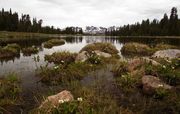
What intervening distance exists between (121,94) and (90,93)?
185cm

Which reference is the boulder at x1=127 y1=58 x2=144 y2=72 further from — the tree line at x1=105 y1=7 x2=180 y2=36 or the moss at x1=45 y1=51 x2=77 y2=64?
the tree line at x1=105 y1=7 x2=180 y2=36

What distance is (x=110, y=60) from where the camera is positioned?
18.9m

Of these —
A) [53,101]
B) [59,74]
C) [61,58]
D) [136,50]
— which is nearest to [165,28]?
[136,50]

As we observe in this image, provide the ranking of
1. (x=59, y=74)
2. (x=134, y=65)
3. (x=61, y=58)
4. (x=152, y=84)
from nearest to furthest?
1. (x=152, y=84)
2. (x=59, y=74)
3. (x=134, y=65)
4. (x=61, y=58)

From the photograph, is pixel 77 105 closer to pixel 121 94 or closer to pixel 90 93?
pixel 90 93

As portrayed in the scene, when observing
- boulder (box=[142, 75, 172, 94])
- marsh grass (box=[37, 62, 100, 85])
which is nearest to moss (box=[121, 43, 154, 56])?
marsh grass (box=[37, 62, 100, 85])

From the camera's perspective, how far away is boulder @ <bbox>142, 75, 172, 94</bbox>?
10133 mm

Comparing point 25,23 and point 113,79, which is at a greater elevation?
point 25,23

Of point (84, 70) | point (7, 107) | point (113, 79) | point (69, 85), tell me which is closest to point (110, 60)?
point (84, 70)

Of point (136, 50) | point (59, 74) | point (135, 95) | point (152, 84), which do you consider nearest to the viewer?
point (135, 95)

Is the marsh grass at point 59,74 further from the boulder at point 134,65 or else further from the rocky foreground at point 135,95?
the boulder at point 134,65

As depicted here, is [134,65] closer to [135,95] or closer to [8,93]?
[135,95]

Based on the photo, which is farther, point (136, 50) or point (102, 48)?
point (136, 50)

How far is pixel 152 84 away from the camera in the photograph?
34.2 feet
